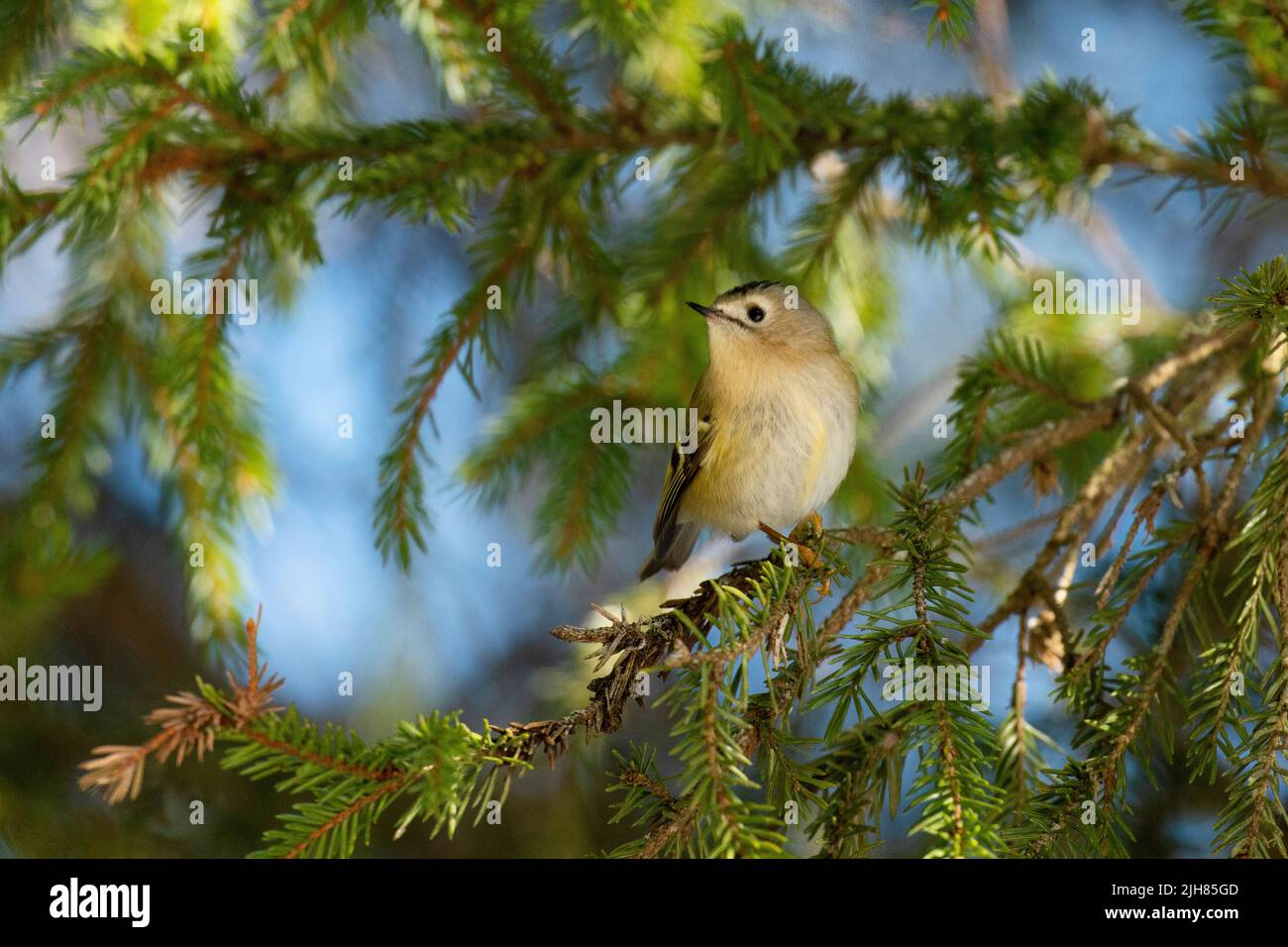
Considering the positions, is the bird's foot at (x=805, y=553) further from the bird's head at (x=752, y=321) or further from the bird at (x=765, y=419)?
the bird's head at (x=752, y=321)

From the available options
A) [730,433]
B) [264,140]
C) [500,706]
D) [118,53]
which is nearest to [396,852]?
[500,706]

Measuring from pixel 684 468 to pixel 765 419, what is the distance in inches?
8.8

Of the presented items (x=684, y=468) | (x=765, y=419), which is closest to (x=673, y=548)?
(x=684, y=468)

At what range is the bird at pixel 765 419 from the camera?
6.33ft

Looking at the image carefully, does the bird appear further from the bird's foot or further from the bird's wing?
the bird's foot

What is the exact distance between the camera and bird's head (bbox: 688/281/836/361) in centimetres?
203

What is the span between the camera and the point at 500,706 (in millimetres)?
2896

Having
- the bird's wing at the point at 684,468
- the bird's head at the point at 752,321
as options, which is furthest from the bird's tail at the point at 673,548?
the bird's head at the point at 752,321

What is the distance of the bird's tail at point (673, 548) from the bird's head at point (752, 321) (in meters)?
0.45

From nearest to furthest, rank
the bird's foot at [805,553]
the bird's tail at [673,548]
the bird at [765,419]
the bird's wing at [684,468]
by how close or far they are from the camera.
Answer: the bird's foot at [805,553], the bird at [765,419], the bird's wing at [684,468], the bird's tail at [673,548]

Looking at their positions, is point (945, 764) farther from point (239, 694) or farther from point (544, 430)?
point (544, 430)

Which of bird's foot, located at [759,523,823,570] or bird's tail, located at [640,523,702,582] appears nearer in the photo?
bird's foot, located at [759,523,823,570]

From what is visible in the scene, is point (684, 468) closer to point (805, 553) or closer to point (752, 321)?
point (752, 321)

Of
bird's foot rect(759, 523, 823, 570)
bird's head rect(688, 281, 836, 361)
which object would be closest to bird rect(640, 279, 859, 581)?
bird's head rect(688, 281, 836, 361)
